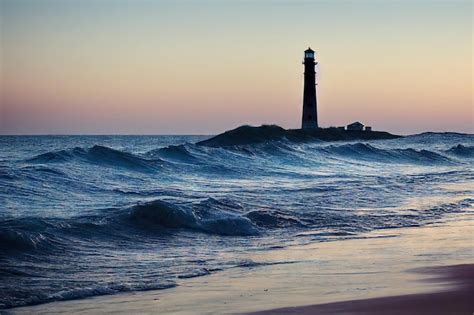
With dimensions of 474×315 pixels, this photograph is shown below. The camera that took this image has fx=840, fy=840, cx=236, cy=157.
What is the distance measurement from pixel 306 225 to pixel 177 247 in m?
2.89

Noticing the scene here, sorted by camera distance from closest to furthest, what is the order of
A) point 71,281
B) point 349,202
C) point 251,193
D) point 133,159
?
point 71,281, point 349,202, point 251,193, point 133,159

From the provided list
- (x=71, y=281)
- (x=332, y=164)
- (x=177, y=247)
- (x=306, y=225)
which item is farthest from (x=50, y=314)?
(x=332, y=164)

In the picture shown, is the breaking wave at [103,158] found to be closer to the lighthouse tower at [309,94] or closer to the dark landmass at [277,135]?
the dark landmass at [277,135]

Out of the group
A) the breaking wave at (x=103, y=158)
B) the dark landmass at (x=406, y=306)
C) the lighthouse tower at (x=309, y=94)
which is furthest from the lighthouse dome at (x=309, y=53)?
the dark landmass at (x=406, y=306)

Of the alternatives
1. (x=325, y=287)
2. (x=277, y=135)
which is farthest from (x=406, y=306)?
(x=277, y=135)

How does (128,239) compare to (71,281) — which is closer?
(71,281)

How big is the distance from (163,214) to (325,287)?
527cm

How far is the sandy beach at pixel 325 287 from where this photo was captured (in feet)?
21.2

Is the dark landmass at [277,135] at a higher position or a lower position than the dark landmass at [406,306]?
higher

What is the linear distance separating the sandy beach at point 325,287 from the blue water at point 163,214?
14.7 inches

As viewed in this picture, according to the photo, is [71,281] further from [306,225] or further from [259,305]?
[306,225]

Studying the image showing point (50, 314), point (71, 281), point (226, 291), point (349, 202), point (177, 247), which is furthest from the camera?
point (349, 202)

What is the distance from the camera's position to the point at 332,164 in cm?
3164

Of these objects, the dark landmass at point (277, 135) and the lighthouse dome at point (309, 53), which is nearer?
the dark landmass at point (277, 135)
